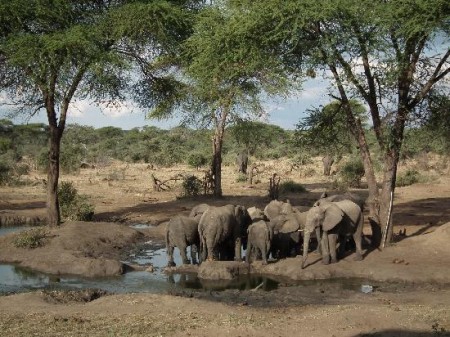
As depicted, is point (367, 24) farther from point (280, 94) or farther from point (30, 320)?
point (30, 320)

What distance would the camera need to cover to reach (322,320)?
357 inches

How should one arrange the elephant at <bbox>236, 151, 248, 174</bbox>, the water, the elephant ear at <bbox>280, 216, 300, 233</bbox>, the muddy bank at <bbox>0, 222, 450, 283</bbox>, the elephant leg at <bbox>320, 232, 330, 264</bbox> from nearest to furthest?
the water
the muddy bank at <bbox>0, 222, 450, 283</bbox>
the elephant leg at <bbox>320, 232, 330, 264</bbox>
the elephant ear at <bbox>280, 216, 300, 233</bbox>
the elephant at <bbox>236, 151, 248, 174</bbox>

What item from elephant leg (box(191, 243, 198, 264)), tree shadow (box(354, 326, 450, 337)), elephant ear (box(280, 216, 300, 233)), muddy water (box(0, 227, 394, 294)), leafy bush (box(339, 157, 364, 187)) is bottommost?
muddy water (box(0, 227, 394, 294))

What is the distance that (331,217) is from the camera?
14469mm

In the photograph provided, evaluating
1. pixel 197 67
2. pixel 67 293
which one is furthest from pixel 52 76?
pixel 67 293

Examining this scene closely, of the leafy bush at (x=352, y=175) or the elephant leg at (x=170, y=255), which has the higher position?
the leafy bush at (x=352, y=175)

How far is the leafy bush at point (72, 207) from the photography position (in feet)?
69.9

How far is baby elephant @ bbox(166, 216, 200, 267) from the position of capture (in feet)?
48.7

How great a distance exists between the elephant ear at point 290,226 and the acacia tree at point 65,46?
6.92 metres

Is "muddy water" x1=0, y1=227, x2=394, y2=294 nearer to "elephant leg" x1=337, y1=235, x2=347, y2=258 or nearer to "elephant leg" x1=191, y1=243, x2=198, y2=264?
"elephant leg" x1=191, y1=243, x2=198, y2=264

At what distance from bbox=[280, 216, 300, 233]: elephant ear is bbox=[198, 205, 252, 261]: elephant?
97cm

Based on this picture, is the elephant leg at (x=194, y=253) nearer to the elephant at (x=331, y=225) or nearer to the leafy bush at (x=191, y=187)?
the elephant at (x=331, y=225)

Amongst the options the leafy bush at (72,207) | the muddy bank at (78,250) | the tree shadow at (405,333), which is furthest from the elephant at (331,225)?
the leafy bush at (72,207)

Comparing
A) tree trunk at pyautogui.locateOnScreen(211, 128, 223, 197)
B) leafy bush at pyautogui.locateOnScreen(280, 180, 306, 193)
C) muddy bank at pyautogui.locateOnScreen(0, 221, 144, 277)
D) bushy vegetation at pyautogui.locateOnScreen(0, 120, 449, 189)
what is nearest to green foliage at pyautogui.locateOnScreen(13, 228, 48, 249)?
muddy bank at pyautogui.locateOnScreen(0, 221, 144, 277)
